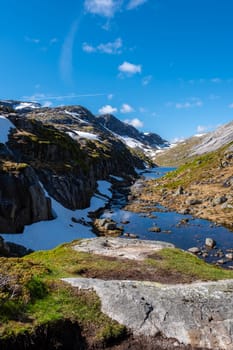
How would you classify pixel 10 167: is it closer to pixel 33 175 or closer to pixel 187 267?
pixel 33 175

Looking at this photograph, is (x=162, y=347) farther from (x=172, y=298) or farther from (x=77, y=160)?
(x=77, y=160)

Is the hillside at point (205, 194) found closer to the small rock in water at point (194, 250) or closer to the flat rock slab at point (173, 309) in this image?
the small rock in water at point (194, 250)

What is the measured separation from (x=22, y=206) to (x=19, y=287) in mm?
34737

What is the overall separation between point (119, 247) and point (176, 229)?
3120 cm

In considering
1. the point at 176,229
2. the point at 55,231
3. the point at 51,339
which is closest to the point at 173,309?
the point at 51,339

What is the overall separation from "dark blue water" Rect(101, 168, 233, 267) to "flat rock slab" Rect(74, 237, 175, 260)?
14975mm

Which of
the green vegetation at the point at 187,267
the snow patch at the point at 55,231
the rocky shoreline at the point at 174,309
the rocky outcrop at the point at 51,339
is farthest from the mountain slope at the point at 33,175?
the rocky outcrop at the point at 51,339

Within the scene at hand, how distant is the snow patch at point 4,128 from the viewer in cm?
7069

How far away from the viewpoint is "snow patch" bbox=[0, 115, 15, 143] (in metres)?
70.7

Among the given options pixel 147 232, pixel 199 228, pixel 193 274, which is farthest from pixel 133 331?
pixel 199 228

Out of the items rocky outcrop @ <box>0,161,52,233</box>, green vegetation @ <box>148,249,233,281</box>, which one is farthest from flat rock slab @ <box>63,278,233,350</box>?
rocky outcrop @ <box>0,161,52,233</box>

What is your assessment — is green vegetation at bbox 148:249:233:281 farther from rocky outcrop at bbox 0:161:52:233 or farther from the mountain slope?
the mountain slope

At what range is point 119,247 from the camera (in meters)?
30.5

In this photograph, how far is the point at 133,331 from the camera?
15.0 m
